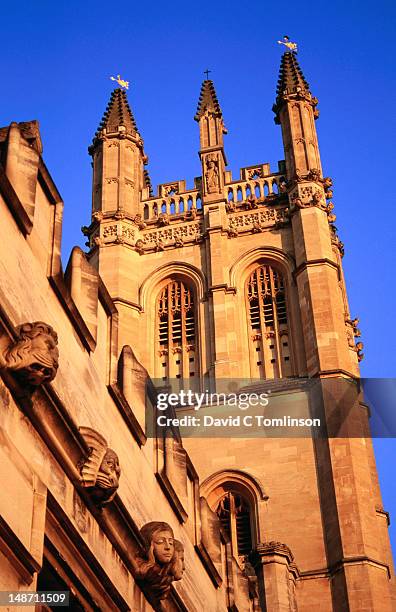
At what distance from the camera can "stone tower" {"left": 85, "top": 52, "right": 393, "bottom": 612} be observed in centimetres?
3000

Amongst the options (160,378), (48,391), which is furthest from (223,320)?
(48,391)

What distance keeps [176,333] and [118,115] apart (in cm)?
1051

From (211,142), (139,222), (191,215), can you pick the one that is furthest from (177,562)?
(211,142)

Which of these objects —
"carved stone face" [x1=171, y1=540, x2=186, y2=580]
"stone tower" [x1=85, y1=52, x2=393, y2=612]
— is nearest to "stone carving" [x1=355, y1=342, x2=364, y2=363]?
"stone tower" [x1=85, y1=52, x2=393, y2=612]

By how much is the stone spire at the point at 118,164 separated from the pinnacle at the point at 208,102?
2.46 metres

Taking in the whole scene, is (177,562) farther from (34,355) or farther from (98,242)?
(98,242)

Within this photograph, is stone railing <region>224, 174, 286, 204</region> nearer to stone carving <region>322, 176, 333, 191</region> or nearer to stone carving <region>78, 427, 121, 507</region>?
stone carving <region>322, 176, 333, 191</region>

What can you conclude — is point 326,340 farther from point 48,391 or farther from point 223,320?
point 48,391

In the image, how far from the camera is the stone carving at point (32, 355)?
10.1 metres

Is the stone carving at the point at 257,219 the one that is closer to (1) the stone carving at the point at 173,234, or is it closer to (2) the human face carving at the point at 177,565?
(1) the stone carving at the point at 173,234

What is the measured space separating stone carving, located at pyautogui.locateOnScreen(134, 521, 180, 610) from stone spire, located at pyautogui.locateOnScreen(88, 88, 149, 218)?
89.8ft

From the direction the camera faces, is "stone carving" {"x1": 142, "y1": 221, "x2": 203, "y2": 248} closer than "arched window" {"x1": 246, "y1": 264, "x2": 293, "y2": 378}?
No

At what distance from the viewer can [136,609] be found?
12.9 meters

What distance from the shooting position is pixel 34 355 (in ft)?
33.3
